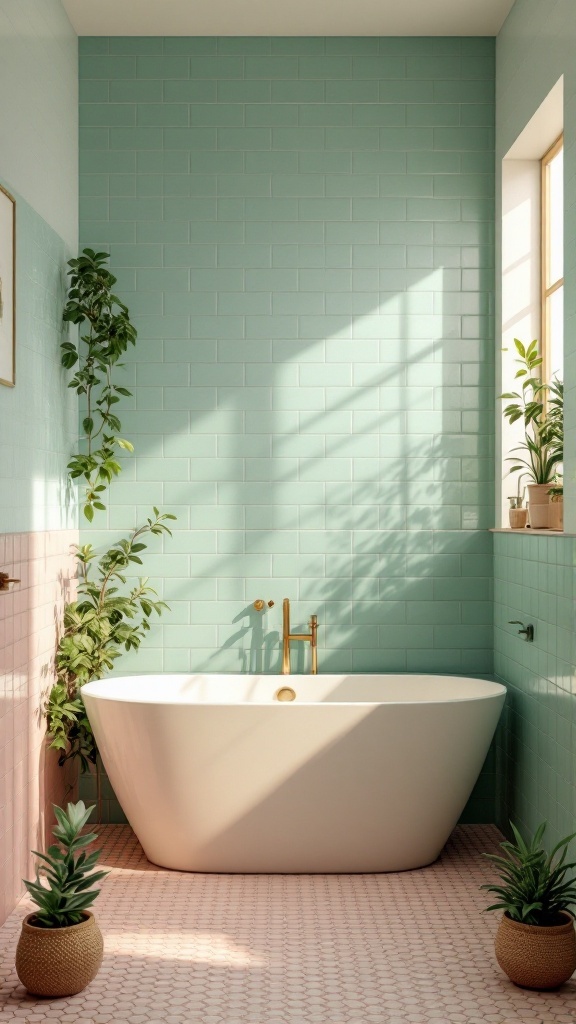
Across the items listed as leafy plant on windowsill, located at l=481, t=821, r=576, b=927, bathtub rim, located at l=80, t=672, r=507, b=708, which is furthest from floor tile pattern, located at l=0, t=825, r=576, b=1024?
bathtub rim, located at l=80, t=672, r=507, b=708

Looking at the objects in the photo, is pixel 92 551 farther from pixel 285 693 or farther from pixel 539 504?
pixel 539 504

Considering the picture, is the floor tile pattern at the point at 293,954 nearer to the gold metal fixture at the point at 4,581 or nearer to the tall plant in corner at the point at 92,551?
the tall plant in corner at the point at 92,551

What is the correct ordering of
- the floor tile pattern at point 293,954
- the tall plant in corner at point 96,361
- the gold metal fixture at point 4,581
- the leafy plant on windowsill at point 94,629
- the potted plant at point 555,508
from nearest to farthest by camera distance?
1. the floor tile pattern at point 293,954
2. the gold metal fixture at point 4,581
3. the potted plant at point 555,508
4. the leafy plant on windowsill at point 94,629
5. the tall plant in corner at point 96,361

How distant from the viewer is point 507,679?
175 inches

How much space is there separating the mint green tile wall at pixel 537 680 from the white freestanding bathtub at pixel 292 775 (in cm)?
21

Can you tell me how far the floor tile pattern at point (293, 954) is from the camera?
9.34 ft

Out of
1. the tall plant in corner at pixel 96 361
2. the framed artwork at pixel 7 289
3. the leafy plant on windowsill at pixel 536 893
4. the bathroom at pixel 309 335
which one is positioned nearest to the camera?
the leafy plant on windowsill at pixel 536 893

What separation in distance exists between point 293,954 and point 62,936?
763mm

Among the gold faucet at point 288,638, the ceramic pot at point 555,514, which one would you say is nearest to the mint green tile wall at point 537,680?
the ceramic pot at point 555,514

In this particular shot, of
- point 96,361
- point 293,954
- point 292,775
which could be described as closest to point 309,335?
point 96,361

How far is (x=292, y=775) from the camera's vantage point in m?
3.81

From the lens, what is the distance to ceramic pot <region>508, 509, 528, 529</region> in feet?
14.5

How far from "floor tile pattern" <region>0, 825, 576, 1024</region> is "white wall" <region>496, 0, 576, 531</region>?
144cm

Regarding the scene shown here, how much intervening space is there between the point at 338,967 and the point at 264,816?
803 mm
